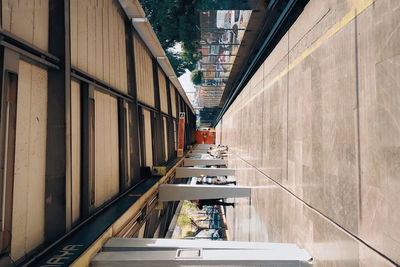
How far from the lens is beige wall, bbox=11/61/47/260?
2652mm

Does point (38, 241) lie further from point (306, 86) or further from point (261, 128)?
point (261, 128)

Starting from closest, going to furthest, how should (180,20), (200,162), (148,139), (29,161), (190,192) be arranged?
1. (29,161)
2. (190,192)
3. (148,139)
4. (200,162)
5. (180,20)

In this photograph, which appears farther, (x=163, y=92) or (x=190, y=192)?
(x=163, y=92)

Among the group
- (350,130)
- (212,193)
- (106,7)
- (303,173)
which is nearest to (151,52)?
(106,7)

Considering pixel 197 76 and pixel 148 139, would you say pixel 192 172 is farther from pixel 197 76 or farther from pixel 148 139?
pixel 197 76

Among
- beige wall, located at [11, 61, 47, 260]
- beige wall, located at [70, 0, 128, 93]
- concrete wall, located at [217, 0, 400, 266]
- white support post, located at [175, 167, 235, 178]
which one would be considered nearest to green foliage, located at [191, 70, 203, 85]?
white support post, located at [175, 167, 235, 178]

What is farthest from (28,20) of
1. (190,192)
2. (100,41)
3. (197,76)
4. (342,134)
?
(197,76)

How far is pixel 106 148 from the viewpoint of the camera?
505 cm

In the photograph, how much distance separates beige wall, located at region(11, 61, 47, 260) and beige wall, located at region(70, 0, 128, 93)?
93 centimetres

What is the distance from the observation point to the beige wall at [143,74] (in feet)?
25.6

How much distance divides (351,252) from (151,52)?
9.10 m

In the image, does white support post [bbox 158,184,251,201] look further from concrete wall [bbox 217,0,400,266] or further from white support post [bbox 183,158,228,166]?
white support post [bbox 183,158,228,166]

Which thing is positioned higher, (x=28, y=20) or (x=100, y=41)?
(x=100, y=41)

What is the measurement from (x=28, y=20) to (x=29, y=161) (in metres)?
1.62
